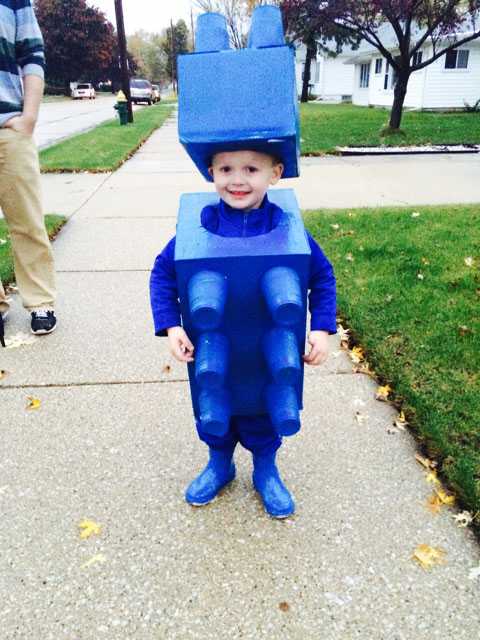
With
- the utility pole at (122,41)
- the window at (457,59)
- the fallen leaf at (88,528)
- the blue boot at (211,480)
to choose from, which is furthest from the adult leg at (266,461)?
the window at (457,59)

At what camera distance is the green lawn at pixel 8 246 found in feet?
14.4

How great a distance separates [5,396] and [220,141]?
6.48 ft

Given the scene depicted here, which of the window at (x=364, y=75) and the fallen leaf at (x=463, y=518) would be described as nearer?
the fallen leaf at (x=463, y=518)

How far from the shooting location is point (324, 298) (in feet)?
6.18

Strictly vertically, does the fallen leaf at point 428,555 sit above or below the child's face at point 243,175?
below

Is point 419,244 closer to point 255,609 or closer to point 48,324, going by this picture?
point 48,324

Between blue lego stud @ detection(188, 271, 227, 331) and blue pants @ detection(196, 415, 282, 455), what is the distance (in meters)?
0.60

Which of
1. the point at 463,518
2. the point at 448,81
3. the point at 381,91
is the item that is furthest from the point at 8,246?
the point at 381,91

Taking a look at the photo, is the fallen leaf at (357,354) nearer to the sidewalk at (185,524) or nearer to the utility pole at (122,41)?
the sidewalk at (185,524)

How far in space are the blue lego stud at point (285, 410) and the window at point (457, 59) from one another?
26.1 metres

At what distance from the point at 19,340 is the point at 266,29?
8.31 ft

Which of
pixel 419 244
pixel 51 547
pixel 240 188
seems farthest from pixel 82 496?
pixel 419 244

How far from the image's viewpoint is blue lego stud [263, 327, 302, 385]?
1620 millimetres

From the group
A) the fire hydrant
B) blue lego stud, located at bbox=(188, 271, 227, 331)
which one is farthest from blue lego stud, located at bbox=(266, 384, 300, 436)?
the fire hydrant
